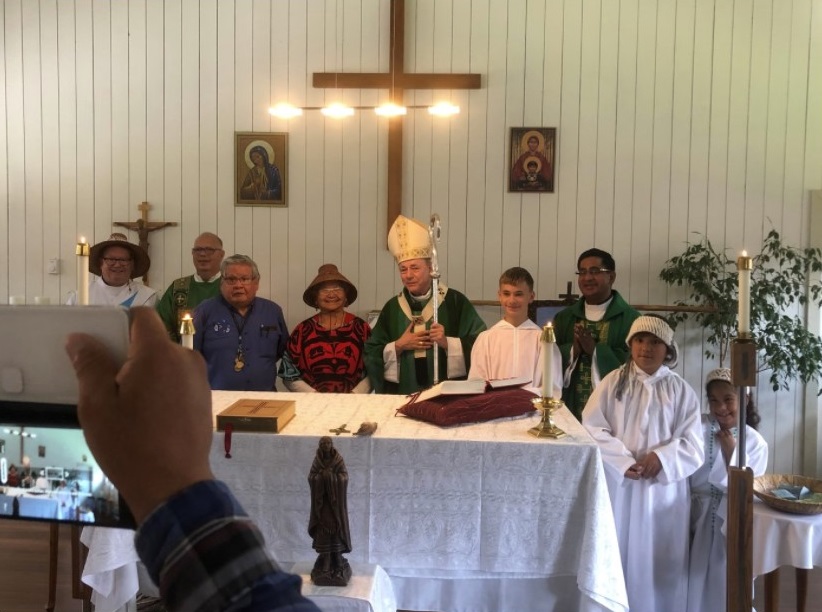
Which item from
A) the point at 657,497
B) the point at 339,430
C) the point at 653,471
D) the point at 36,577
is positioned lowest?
the point at 36,577

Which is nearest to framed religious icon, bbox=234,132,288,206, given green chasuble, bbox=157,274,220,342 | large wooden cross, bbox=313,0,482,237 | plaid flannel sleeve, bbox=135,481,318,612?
large wooden cross, bbox=313,0,482,237

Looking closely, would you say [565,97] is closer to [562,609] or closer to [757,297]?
[757,297]

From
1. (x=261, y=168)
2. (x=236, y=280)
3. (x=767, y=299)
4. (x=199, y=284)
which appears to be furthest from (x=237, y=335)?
(x=767, y=299)

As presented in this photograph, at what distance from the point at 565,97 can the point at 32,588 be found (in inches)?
179

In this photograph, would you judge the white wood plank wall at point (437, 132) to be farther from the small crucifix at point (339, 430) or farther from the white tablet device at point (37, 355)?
the white tablet device at point (37, 355)

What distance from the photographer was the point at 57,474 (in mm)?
631

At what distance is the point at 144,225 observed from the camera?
17.5ft

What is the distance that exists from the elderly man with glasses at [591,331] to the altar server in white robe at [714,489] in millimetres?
768

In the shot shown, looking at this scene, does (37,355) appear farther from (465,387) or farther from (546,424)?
(465,387)

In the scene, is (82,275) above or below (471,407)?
above

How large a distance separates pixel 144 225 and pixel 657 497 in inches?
163

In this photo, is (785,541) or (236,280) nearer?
(785,541)

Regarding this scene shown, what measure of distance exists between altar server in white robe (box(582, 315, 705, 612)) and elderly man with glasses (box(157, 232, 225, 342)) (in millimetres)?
2827

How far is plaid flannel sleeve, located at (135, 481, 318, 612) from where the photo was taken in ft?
1.50
